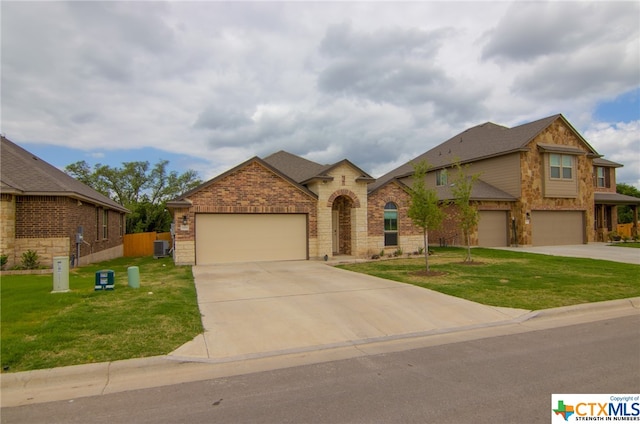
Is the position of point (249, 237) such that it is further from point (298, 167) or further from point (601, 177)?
point (601, 177)

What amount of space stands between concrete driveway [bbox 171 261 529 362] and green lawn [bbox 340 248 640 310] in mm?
932

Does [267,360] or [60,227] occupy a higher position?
[60,227]

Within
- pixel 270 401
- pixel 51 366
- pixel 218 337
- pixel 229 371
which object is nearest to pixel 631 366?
pixel 270 401

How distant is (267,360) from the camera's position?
6055 mm

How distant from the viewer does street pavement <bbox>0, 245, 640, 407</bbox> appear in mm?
5219

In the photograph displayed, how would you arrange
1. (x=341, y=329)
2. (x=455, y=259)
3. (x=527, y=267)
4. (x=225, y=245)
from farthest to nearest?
(x=455, y=259)
(x=225, y=245)
(x=527, y=267)
(x=341, y=329)

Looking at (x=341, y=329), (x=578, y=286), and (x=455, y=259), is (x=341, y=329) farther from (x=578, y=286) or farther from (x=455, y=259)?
(x=455, y=259)

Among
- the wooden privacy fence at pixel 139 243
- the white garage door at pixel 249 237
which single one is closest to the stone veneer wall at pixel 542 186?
the white garage door at pixel 249 237

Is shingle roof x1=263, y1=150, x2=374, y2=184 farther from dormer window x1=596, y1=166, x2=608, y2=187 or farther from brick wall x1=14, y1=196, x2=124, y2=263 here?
dormer window x1=596, y1=166, x2=608, y2=187

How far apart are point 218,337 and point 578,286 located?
396 inches

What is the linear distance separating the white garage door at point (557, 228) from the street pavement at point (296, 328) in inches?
710

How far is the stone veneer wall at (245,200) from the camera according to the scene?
16.5 metres

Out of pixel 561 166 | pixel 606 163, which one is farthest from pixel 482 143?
pixel 606 163

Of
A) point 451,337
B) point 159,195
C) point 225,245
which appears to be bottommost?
point 451,337
